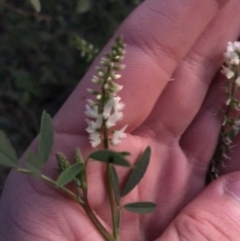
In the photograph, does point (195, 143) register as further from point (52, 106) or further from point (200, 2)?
point (52, 106)

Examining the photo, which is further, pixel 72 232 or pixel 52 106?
pixel 52 106

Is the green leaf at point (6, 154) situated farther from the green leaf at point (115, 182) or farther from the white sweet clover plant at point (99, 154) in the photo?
the green leaf at point (115, 182)

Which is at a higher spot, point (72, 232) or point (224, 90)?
point (224, 90)

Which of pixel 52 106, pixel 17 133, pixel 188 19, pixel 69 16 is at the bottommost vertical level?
pixel 17 133

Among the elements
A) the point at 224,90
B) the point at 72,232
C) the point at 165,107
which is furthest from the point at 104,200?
the point at 224,90

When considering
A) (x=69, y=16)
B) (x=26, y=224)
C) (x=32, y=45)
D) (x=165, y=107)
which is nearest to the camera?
(x=26, y=224)

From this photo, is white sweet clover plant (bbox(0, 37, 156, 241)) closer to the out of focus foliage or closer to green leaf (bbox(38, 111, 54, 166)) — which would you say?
green leaf (bbox(38, 111, 54, 166))

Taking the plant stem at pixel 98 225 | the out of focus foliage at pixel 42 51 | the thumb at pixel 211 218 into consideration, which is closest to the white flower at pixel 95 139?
the plant stem at pixel 98 225

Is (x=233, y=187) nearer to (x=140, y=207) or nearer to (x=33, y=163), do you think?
(x=140, y=207)
